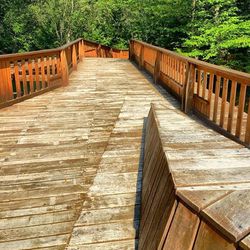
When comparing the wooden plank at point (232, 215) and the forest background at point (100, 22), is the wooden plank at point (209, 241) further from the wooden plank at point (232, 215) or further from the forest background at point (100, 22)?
the forest background at point (100, 22)

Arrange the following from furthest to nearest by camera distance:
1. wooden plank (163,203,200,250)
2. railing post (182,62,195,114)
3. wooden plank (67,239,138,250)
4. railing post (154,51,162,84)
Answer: railing post (154,51,162,84) < railing post (182,62,195,114) < wooden plank (67,239,138,250) < wooden plank (163,203,200,250)

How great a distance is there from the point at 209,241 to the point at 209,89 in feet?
9.71

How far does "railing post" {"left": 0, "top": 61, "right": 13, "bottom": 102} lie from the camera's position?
5.71 m

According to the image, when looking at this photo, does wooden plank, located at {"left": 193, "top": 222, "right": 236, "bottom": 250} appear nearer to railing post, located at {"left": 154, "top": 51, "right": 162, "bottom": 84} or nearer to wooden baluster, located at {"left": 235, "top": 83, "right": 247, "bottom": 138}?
wooden baluster, located at {"left": 235, "top": 83, "right": 247, "bottom": 138}

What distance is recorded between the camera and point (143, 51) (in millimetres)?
11188

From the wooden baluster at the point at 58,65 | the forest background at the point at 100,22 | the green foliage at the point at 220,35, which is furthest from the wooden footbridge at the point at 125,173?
the forest background at the point at 100,22

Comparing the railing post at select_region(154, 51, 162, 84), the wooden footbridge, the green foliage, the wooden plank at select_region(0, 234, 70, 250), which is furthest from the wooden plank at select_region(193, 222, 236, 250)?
the green foliage

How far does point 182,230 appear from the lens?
1.57 m

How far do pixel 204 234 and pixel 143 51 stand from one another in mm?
10285

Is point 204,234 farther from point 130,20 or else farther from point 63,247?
point 130,20

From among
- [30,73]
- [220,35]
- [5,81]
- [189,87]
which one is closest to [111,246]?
[189,87]

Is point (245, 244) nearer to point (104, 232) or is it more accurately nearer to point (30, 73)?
point (104, 232)

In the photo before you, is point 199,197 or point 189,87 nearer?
point 199,197

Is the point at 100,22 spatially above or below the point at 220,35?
above
